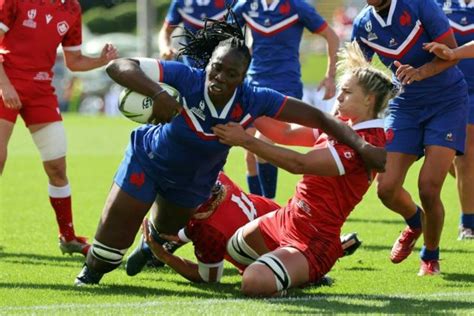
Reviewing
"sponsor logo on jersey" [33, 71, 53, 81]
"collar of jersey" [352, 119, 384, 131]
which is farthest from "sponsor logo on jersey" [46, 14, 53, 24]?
"collar of jersey" [352, 119, 384, 131]

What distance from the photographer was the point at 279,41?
10.8m

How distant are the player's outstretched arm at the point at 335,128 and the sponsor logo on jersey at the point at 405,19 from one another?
4.61 ft

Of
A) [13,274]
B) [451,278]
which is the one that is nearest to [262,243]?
[451,278]

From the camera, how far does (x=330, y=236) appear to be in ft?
21.8

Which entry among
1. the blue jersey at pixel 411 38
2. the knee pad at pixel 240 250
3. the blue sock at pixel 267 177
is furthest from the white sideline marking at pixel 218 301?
the blue sock at pixel 267 177

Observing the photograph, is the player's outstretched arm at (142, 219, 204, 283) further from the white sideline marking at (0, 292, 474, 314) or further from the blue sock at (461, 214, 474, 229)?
the blue sock at (461, 214, 474, 229)

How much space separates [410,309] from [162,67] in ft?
6.59

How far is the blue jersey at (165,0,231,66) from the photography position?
1119 centimetres

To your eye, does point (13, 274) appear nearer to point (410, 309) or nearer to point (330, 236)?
Answer: point (330, 236)

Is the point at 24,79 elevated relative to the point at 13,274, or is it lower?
elevated

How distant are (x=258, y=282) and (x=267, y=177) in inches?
181

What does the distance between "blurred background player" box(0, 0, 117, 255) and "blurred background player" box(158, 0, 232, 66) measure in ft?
8.80

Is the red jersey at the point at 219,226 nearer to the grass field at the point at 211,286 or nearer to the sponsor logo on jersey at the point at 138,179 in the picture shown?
the grass field at the point at 211,286

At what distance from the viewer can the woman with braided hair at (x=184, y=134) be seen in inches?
247
